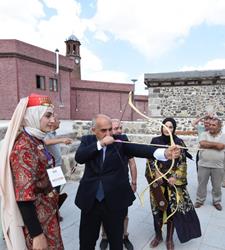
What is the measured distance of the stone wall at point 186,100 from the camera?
10477 mm

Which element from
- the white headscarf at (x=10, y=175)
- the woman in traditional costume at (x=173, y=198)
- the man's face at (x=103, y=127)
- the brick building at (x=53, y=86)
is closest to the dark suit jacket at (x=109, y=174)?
the man's face at (x=103, y=127)

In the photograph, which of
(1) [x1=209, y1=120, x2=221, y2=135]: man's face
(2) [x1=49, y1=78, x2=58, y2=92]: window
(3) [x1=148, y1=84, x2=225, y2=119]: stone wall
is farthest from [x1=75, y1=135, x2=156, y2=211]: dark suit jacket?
(2) [x1=49, y1=78, x2=58, y2=92]: window

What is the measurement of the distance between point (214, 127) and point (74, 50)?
3213 centimetres

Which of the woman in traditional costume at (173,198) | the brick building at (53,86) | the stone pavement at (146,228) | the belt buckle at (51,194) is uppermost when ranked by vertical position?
the brick building at (53,86)

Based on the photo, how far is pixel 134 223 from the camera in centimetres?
334

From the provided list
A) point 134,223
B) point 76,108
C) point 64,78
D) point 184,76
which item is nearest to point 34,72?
point 64,78

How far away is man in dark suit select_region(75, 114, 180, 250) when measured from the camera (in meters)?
1.85

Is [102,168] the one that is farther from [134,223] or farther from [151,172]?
[134,223]

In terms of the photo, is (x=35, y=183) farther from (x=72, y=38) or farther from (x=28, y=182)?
(x=72, y=38)

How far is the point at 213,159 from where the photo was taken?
3.63 meters

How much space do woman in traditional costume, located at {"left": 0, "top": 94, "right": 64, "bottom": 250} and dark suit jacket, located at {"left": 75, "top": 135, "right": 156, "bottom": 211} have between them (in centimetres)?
30

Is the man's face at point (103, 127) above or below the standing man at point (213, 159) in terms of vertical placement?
above

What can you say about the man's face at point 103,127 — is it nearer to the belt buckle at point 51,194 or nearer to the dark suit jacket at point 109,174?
the dark suit jacket at point 109,174

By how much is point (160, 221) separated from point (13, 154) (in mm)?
2091
